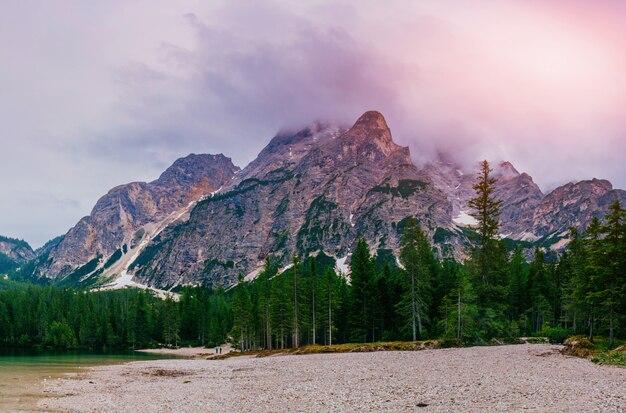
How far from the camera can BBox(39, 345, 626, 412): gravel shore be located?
17875 mm

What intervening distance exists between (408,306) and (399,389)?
122 ft

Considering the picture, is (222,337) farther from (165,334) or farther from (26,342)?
(26,342)

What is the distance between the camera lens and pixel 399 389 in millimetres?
22312

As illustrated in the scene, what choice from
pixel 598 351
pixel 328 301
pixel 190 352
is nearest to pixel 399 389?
pixel 598 351

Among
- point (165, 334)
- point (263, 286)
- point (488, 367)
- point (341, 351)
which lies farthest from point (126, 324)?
point (488, 367)

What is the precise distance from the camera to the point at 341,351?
52688 mm

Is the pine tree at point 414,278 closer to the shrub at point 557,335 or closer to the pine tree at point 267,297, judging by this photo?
the shrub at point 557,335

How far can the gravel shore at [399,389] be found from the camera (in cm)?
1788

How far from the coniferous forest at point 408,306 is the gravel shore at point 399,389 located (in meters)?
12.9

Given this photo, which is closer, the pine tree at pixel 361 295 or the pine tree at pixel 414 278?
the pine tree at pixel 414 278

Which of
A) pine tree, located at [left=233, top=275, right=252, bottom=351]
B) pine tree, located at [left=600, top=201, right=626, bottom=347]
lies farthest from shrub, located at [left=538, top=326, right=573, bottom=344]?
pine tree, located at [left=233, top=275, right=252, bottom=351]

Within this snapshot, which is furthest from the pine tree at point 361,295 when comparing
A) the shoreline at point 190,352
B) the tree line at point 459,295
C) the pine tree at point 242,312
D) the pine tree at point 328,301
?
the shoreline at point 190,352

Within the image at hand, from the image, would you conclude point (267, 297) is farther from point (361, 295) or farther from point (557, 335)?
point (557, 335)

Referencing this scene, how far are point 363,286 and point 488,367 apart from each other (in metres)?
42.0
